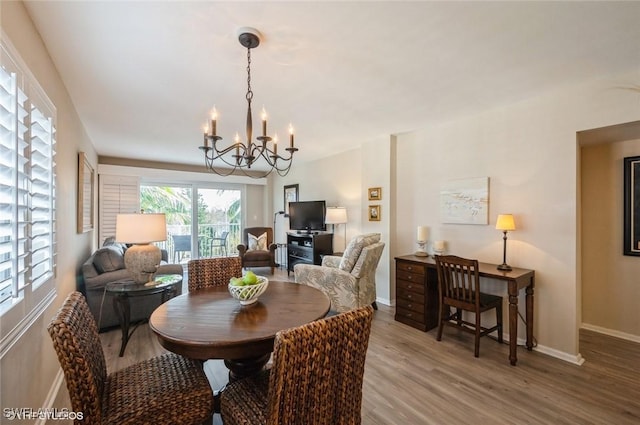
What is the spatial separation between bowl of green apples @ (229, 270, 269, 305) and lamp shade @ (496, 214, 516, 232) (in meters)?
2.39

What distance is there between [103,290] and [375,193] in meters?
3.57

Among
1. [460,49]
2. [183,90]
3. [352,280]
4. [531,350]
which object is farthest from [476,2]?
[531,350]

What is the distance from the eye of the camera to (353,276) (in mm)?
3385

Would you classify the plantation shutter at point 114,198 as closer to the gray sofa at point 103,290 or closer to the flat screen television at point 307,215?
the gray sofa at point 103,290

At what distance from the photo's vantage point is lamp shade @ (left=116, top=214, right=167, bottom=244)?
2.60 metres

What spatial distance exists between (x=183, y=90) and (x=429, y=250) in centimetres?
335

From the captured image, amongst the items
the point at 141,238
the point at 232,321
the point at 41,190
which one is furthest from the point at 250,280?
the point at 141,238

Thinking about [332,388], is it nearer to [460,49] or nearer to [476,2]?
[476,2]

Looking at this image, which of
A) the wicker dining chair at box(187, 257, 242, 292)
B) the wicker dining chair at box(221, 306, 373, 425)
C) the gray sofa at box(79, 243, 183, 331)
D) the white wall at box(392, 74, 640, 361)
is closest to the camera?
the wicker dining chair at box(221, 306, 373, 425)

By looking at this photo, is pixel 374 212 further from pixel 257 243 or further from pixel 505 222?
pixel 257 243

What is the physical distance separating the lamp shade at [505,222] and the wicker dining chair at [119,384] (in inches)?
111

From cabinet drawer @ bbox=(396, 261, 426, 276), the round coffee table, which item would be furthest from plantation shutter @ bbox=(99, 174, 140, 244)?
cabinet drawer @ bbox=(396, 261, 426, 276)

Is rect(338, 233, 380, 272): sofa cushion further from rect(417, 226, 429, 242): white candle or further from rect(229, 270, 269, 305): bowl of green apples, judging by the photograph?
rect(229, 270, 269, 305): bowl of green apples

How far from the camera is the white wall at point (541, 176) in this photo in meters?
2.49
